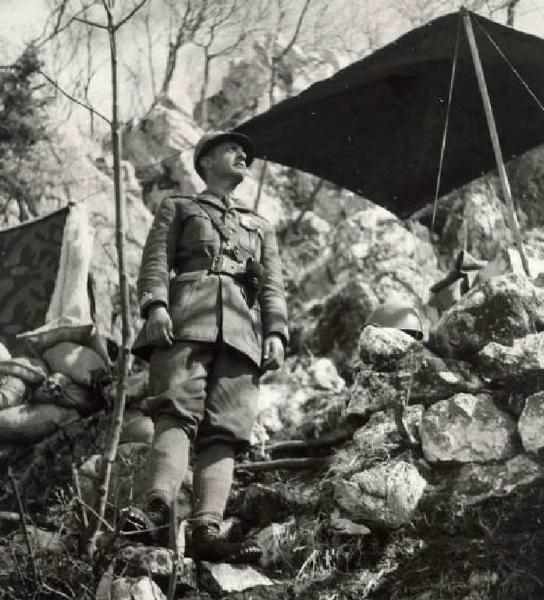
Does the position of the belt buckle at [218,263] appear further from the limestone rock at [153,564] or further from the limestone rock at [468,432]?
the limestone rock at [153,564]

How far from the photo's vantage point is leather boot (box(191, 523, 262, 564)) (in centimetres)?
379

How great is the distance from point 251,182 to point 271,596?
12713mm

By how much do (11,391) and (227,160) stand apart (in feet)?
6.61

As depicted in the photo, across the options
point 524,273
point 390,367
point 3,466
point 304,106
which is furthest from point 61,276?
point 524,273

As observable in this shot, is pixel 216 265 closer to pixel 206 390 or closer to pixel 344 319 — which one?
pixel 206 390

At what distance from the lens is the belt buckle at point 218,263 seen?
4.54 meters

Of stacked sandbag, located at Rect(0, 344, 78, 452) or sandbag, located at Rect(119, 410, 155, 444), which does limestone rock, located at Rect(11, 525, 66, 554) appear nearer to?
sandbag, located at Rect(119, 410, 155, 444)

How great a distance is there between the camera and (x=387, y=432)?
187 inches

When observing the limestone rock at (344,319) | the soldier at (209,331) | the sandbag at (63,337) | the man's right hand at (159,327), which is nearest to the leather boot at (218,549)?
the soldier at (209,331)

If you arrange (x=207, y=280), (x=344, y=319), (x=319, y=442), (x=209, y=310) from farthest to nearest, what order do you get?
(x=344, y=319) → (x=319, y=442) → (x=207, y=280) → (x=209, y=310)

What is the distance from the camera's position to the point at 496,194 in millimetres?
13102

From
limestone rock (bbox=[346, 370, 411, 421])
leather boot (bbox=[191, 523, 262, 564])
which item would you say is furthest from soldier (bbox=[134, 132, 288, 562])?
limestone rock (bbox=[346, 370, 411, 421])

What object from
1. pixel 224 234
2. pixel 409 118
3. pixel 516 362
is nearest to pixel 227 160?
pixel 224 234

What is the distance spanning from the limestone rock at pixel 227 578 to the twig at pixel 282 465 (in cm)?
120
